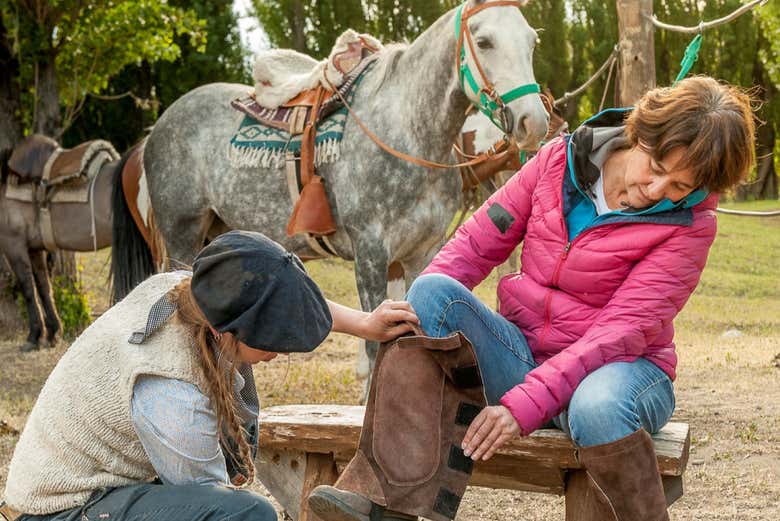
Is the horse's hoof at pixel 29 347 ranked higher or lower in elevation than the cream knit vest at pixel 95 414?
lower

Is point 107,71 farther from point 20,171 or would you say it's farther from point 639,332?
point 639,332

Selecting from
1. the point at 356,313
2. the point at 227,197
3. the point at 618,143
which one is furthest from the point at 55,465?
the point at 227,197

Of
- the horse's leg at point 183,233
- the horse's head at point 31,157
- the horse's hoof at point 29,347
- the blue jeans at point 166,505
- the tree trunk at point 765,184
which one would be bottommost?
the tree trunk at point 765,184

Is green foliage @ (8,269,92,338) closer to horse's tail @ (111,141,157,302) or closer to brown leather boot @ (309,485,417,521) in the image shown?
horse's tail @ (111,141,157,302)

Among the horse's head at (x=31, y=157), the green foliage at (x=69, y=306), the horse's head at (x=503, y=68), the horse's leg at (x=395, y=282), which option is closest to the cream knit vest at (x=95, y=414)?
the horse's head at (x=503, y=68)

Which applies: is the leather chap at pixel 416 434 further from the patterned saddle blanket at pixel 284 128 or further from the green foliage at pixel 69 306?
the green foliage at pixel 69 306

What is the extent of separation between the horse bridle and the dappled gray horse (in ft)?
0.05

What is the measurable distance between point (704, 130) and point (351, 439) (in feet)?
4.43

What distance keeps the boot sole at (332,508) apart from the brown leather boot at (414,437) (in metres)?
0.01

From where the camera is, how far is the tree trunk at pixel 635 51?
5359 mm

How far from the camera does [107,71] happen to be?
32.8ft

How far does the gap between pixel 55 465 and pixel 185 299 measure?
0.47 meters

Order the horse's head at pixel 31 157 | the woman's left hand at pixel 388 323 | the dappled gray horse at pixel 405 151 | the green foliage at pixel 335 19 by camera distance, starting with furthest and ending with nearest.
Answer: the green foliage at pixel 335 19
the horse's head at pixel 31 157
the dappled gray horse at pixel 405 151
the woman's left hand at pixel 388 323

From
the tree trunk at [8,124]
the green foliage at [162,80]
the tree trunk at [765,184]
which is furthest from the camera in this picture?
the tree trunk at [765,184]
